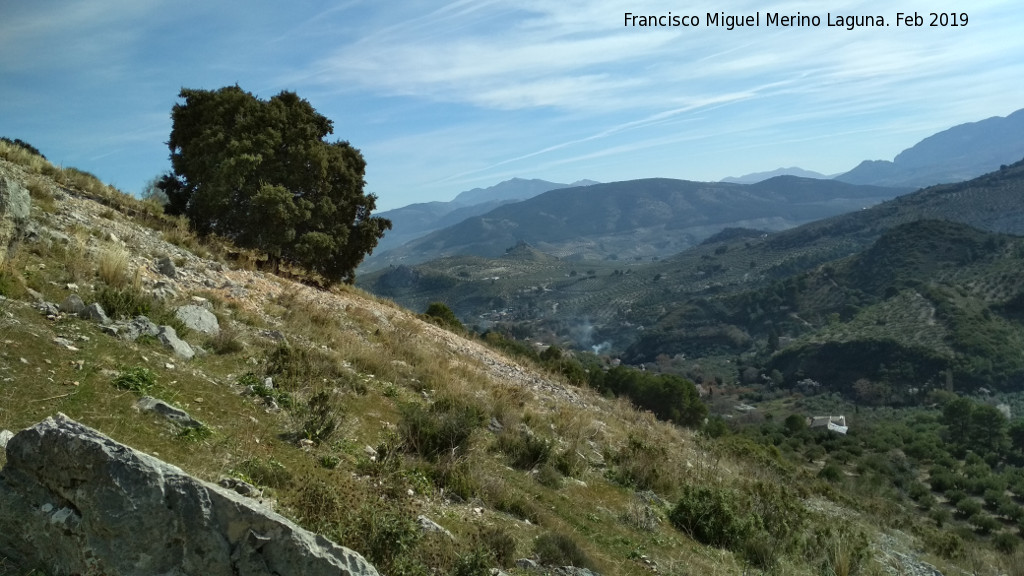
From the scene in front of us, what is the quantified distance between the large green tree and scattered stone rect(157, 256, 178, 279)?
499 centimetres

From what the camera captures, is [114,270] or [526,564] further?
[114,270]

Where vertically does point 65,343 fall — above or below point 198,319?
above

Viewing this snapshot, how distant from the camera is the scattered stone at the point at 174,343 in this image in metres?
7.34

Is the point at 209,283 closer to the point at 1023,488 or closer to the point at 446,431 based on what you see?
the point at 446,431

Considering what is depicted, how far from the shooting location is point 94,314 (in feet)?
24.0

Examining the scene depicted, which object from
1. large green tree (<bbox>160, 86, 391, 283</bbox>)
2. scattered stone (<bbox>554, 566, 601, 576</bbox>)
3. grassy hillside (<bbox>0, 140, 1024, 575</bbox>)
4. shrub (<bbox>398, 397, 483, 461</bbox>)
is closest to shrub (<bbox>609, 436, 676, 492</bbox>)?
grassy hillside (<bbox>0, 140, 1024, 575</bbox>)

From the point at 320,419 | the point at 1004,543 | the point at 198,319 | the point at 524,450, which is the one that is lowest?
the point at 1004,543

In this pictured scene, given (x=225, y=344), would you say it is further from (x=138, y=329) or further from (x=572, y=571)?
(x=572, y=571)

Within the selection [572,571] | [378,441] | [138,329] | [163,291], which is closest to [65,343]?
[138,329]

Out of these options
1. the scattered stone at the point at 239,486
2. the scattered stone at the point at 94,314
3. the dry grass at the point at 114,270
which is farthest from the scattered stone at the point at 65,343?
the scattered stone at the point at 239,486

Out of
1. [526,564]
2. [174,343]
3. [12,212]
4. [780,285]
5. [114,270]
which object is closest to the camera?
[526,564]

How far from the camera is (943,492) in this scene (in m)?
29.9

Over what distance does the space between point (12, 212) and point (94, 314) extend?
12.4 feet

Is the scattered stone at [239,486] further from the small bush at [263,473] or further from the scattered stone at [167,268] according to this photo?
the scattered stone at [167,268]
